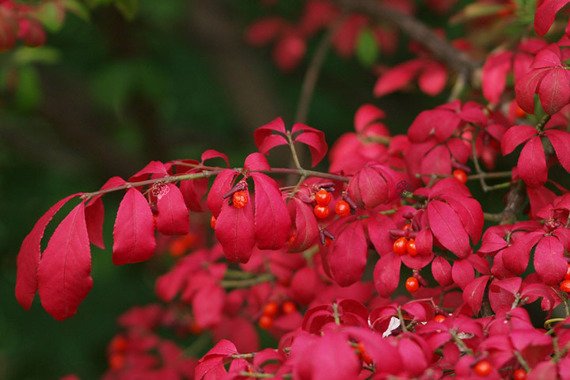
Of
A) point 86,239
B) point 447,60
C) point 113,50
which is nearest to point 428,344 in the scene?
point 86,239

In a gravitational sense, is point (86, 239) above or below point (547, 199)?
above

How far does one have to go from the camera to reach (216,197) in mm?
1102

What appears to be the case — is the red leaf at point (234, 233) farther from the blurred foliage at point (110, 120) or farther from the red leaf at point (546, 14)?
the blurred foliage at point (110, 120)

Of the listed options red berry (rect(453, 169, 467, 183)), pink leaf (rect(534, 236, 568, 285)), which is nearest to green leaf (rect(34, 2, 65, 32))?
red berry (rect(453, 169, 467, 183))

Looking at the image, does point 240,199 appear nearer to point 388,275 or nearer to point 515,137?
point 388,275

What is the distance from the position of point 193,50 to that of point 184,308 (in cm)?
162

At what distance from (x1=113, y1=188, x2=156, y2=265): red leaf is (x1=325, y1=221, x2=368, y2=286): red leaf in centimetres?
31

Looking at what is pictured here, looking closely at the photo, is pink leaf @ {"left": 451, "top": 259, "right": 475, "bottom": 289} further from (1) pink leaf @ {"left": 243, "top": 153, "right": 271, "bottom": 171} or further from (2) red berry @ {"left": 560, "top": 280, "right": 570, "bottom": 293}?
(1) pink leaf @ {"left": 243, "top": 153, "right": 271, "bottom": 171}

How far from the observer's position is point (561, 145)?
45.9 inches

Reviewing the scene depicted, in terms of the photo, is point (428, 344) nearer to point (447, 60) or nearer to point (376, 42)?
point (447, 60)

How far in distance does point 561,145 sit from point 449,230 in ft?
0.79

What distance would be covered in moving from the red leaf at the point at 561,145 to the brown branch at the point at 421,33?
0.72m

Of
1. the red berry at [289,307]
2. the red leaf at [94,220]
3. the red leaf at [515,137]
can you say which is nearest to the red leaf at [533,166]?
the red leaf at [515,137]

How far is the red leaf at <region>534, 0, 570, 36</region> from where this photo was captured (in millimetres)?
1171
